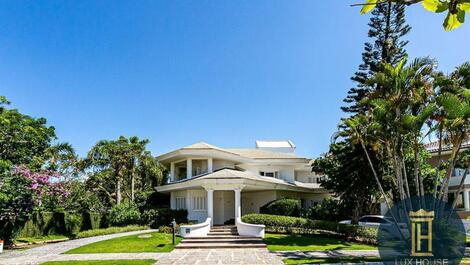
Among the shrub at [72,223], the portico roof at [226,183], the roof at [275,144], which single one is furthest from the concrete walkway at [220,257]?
the roof at [275,144]

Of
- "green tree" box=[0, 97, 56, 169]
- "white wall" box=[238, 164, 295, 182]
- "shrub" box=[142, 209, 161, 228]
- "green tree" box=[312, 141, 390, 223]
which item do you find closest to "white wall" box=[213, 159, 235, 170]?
"white wall" box=[238, 164, 295, 182]

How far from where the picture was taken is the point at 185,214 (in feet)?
82.6

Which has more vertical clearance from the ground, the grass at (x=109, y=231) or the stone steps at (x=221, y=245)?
the stone steps at (x=221, y=245)

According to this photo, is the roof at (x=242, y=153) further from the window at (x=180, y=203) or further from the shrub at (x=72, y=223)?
the shrub at (x=72, y=223)

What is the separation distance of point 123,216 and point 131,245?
328 inches

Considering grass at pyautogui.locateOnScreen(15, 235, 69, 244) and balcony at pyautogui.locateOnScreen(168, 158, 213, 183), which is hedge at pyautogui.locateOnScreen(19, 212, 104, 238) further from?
balcony at pyautogui.locateOnScreen(168, 158, 213, 183)

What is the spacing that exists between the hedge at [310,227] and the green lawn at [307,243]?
51cm

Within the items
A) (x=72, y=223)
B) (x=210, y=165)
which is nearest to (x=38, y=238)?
(x=72, y=223)

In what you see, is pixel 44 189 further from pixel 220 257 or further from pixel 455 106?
pixel 455 106

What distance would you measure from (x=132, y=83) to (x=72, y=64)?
3.41 metres

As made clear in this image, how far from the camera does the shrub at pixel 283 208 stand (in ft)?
79.5

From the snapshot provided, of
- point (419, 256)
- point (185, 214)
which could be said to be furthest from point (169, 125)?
point (419, 256)

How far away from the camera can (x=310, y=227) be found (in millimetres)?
20359

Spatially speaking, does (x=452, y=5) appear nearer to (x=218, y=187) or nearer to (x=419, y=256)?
(x=419, y=256)
